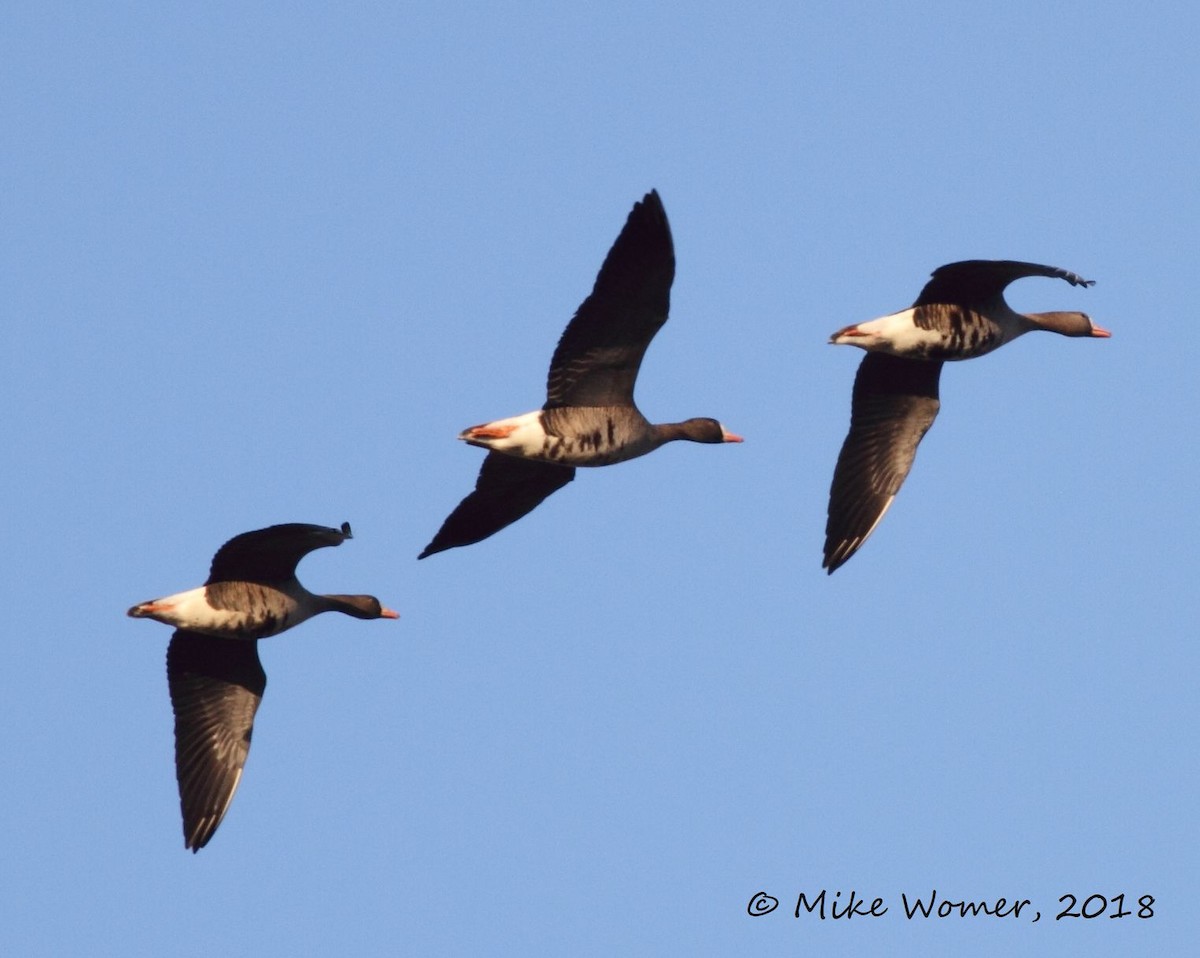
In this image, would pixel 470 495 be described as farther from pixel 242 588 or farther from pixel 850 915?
pixel 850 915

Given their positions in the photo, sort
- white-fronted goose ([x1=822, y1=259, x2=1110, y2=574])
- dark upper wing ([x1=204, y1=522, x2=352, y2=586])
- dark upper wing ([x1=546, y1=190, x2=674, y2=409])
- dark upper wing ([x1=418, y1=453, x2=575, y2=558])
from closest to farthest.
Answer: dark upper wing ([x1=546, y1=190, x2=674, y2=409]) → dark upper wing ([x1=204, y1=522, x2=352, y2=586]) → white-fronted goose ([x1=822, y1=259, x2=1110, y2=574]) → dark upper wing ([x1=418, y1=453, x2=575, y2=558])

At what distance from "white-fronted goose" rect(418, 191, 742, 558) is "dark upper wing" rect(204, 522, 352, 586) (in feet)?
4.91

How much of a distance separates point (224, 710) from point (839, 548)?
5626mm

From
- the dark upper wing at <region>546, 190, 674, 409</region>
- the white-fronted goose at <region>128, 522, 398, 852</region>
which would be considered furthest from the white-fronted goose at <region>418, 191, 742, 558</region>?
→ the white-fronted goose at <region>128, 522, 398, 852</region>

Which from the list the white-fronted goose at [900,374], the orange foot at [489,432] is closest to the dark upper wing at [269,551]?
the orange foot at [489,432]

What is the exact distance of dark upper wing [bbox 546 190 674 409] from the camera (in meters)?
16.8

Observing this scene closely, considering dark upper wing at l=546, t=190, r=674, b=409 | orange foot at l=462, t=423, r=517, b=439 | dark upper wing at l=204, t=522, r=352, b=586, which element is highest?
dark upper wing at l=546, t=190, r=674, b=409

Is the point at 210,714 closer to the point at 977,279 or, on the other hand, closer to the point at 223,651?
the point at 223,651

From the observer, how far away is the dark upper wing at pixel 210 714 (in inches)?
742

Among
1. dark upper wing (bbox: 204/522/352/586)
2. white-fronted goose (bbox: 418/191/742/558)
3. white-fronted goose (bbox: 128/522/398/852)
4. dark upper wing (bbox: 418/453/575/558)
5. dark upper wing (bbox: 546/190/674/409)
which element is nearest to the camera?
dark upper wing (bbox: 546/190/674/409)

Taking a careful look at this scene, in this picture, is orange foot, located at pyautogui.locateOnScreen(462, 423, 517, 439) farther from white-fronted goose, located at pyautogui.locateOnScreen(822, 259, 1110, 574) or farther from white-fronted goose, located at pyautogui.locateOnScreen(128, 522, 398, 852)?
white-fronted goose, located at pyautogui.locateOnScreen(822, 259, 1110, 574)

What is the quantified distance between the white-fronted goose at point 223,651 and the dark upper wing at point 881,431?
459 cm

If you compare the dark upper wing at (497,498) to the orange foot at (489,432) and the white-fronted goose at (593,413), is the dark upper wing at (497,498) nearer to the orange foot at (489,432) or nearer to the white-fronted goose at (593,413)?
the white-fronted goose at (593,413)

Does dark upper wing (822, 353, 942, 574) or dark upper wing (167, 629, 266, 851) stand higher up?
dark upper wing (822, 353, 942, 574)
